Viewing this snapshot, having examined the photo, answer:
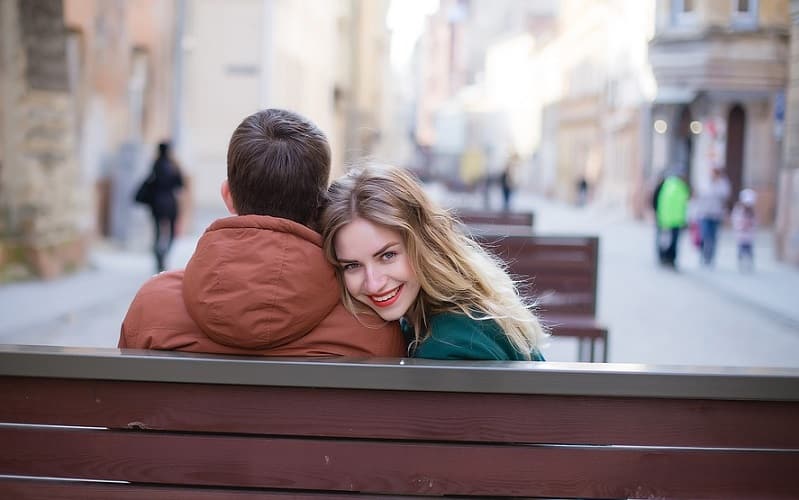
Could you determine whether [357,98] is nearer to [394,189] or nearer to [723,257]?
[723,257]

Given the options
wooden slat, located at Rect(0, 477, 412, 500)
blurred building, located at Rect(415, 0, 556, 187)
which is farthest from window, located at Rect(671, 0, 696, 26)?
wooden slat, located at Rect(0, 477, 412, 500)

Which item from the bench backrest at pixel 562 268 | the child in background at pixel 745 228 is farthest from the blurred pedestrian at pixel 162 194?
the child in background at pixel 745 228

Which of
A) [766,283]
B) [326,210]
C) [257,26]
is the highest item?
[257,26]

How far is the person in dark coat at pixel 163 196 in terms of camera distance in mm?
14117

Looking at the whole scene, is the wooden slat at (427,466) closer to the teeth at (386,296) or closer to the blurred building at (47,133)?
the teeth at (386,296)

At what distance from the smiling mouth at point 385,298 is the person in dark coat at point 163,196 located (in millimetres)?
11605

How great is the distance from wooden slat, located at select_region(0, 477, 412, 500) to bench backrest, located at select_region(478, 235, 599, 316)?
5.63 metres

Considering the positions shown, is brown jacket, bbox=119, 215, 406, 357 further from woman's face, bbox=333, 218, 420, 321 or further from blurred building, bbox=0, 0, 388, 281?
blurred building, bbox=0, 0, 388, 281

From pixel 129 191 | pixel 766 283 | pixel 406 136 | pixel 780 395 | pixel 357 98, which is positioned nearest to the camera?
pixel 780 395

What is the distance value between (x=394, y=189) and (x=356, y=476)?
2.68 ft

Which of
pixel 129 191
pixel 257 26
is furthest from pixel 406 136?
pixel 129 191

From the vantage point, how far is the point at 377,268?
2803 millimetres

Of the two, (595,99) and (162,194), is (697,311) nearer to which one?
(162,194)

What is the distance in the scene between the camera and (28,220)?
1382 centimetres
